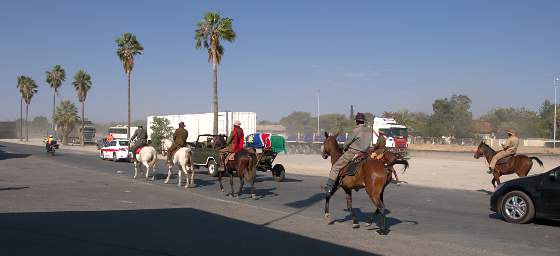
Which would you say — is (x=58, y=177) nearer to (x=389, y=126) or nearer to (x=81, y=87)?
(x=389, y=126)

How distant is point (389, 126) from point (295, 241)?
3453 centimetres

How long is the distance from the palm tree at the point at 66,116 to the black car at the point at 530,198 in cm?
9598

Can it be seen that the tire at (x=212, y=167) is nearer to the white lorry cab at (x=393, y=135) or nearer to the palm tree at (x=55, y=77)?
the white lorry cab at (x=393, y=135)

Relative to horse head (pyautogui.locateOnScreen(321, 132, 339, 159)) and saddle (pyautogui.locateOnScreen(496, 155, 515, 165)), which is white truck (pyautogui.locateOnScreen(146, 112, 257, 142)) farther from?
horse head (pyautogui.locateOnScreen(321, 132, 339, 159))

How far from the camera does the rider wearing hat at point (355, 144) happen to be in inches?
445

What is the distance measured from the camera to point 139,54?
55.7 metres

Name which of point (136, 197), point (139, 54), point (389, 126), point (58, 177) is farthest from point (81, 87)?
point (136, 197)

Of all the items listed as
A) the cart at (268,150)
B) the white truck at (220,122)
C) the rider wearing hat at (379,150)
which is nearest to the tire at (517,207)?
the rider wearing hat at (379,150)

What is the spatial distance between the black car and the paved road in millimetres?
289

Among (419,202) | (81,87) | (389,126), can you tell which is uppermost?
(81,87)

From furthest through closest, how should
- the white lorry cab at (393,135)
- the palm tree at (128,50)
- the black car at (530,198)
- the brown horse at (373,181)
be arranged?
the palm tree at (128,50) → the white lorry cab at (393,135) → the black car at (530,198) → the brown horse at (373,181)

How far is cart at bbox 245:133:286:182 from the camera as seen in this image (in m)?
22.6

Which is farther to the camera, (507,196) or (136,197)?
(136,197)

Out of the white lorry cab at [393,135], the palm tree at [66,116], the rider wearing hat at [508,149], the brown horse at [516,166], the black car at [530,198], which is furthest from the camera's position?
the palm tree at [66,116]
